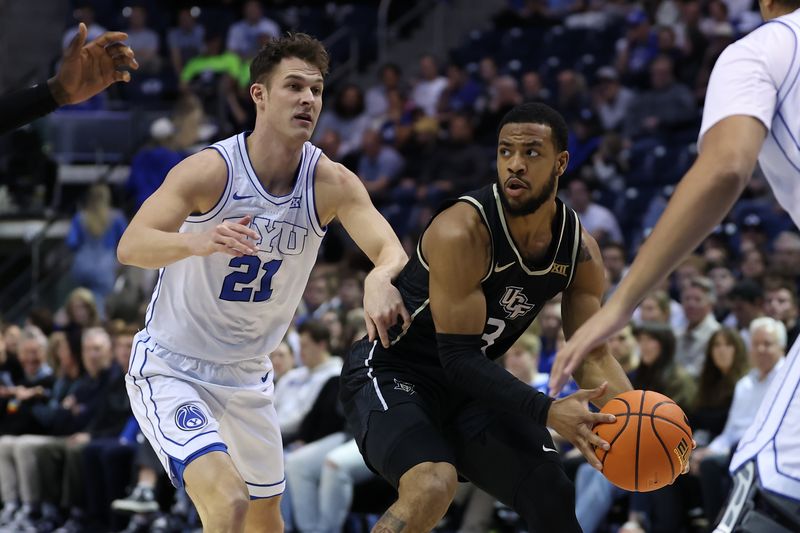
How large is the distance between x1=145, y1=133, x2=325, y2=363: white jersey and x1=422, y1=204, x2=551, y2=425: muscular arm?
0.87 m

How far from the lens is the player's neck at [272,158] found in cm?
534

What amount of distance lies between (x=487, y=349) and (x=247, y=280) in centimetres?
108

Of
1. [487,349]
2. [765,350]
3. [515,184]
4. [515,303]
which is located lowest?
[765,350]

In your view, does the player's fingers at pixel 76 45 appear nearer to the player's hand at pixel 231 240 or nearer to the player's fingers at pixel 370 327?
the player's hand at pixel 231 240

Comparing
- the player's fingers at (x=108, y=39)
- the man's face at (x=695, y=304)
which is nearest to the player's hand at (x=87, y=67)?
the player's fingers at (x=108, y=39)

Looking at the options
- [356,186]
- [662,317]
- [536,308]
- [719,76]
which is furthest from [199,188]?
[662,317]

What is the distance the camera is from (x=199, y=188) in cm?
513

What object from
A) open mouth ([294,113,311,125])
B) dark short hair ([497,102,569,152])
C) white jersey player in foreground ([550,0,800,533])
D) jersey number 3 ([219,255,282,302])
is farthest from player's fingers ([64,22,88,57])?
white jersey player in foreground ([550,0,800,533])

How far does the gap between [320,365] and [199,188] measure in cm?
454

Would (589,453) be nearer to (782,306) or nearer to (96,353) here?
(782,306)

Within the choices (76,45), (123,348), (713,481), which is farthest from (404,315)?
(123,348)

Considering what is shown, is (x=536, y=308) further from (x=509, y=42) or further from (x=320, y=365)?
(x=509, y=42)

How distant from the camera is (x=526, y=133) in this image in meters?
4.67

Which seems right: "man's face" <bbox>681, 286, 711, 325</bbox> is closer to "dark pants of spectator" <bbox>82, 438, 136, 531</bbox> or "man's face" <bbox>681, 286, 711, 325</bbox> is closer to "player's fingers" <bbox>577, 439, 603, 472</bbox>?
"dark pants of spectator" <bbox>82, 438, 136, 531</bbox>
